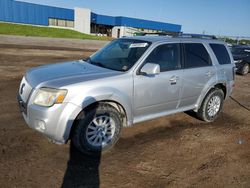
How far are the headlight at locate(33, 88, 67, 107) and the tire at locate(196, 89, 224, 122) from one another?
130 inches

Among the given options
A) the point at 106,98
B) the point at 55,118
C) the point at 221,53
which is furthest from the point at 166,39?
the point at 55,118

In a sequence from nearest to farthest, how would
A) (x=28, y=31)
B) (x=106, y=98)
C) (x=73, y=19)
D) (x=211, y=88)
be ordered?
1. (x=106, y=98)
2. (x=211, y=88)
3. (x=28, y=31)
4. (x=73, y=19)

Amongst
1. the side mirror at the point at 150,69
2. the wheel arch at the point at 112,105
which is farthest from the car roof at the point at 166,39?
the wheel arch at the point at 112,105

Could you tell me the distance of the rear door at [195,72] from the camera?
Result: 4898mm

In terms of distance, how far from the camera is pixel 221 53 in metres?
5.71

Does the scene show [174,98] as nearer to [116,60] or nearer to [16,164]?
[116,60]

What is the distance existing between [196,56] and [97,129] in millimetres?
2626

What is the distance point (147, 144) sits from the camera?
A: 174 inches

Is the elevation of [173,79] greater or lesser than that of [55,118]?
greater

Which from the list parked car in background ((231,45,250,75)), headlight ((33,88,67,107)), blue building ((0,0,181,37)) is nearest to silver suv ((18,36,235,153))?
headlight ((33,88,67,107))

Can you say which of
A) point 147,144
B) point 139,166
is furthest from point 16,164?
point 147,144

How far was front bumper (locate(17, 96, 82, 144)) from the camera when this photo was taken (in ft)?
11.3

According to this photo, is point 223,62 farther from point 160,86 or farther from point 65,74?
point 65,74

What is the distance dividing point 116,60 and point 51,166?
2.16 meters
